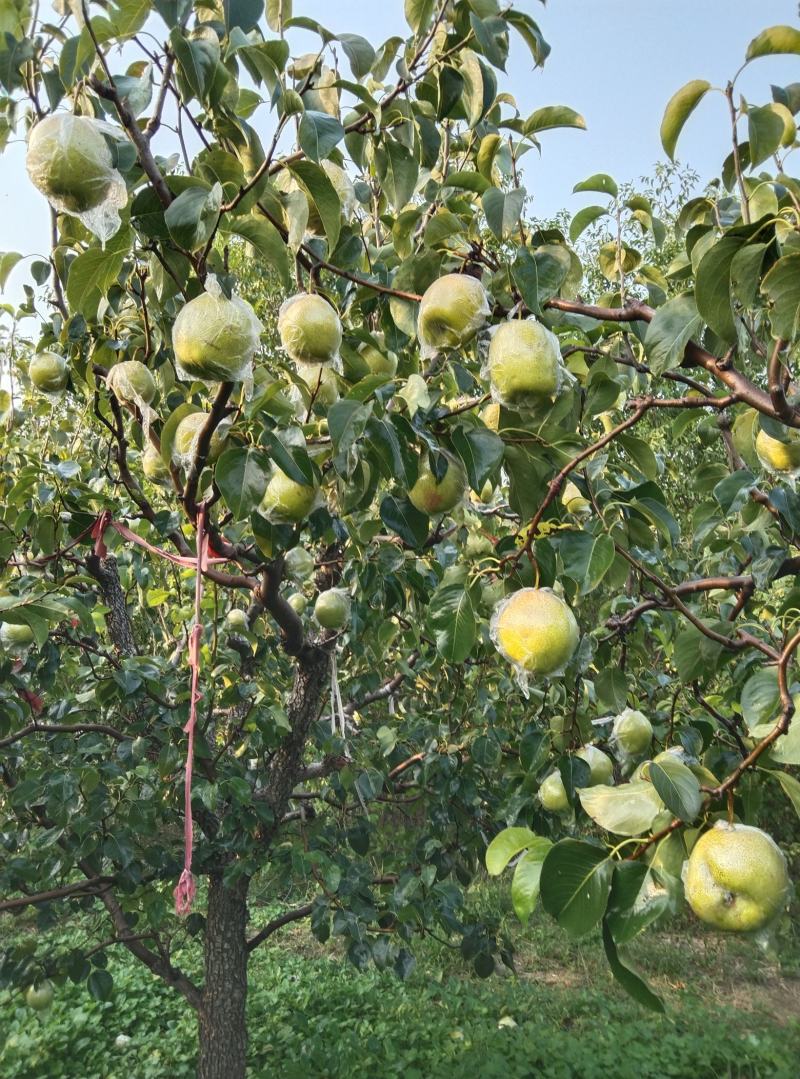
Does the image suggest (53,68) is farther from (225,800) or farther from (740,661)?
(225,800)

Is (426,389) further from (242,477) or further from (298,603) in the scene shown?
(298,603)

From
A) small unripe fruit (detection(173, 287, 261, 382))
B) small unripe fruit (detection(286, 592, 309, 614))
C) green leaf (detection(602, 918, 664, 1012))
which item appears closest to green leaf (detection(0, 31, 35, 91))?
small unripe fruit (detection(173, 287, 261, 382))

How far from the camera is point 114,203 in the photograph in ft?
2.86

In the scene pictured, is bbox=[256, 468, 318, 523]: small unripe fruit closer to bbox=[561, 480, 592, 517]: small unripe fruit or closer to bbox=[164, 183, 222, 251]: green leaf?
bbox=[164, 183, 222, 251]: green leaf

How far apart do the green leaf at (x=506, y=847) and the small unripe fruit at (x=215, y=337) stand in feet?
2.08

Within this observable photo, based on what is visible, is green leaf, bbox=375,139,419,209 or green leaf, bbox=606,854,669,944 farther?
green leaf, bbox=375,139,419,209

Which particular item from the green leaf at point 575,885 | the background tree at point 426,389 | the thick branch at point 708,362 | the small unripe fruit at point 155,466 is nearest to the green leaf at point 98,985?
the background tree at point 426,389

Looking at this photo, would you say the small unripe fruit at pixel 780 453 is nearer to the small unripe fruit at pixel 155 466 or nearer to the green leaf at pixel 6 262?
the small unripe fruit at pixel 155 466

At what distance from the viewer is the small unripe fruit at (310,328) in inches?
41.7

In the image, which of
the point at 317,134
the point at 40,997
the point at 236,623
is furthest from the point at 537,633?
the point at 40,997

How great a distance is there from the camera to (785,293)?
805 mm

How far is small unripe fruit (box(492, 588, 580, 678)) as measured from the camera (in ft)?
3.45

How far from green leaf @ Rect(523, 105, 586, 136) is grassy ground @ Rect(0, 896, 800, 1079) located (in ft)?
10.8

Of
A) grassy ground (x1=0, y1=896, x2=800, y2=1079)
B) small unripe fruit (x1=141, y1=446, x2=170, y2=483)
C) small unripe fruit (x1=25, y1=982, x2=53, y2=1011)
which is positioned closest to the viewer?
small unripe fruit (x1=141, y1=446, x2=170, y2=483)
